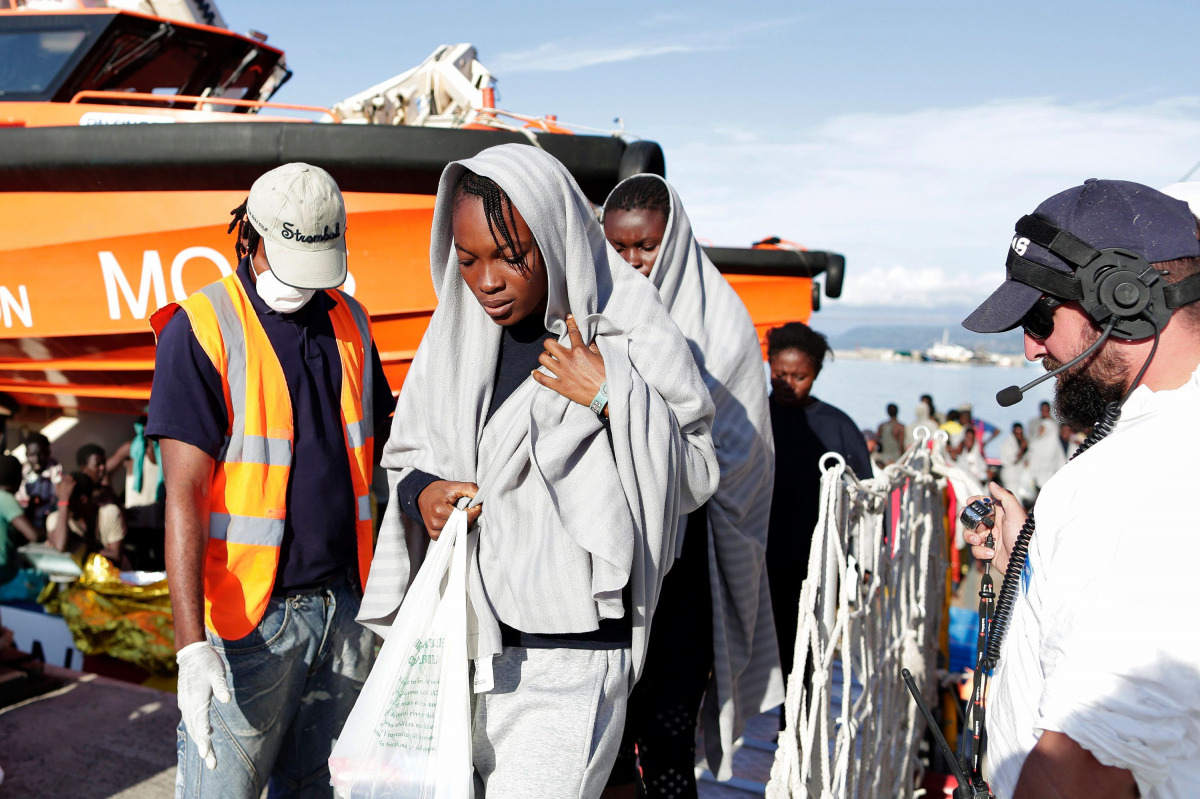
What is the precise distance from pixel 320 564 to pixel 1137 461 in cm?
144

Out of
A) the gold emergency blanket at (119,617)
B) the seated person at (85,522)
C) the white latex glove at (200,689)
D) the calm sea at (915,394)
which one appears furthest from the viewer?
the calm sea at (915,394)

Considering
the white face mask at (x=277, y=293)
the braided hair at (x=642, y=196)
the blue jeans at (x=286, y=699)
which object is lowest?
the blue jeans at (x=286, y=699)

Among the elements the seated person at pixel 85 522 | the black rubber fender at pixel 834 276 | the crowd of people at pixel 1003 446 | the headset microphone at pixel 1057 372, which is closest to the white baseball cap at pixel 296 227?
the headset microphone at pixel 1057 372

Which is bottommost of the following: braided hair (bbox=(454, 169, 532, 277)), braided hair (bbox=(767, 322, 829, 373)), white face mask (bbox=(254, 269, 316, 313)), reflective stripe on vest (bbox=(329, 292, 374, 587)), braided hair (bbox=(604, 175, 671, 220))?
reflective stripe on vest (bbox=(329, 292, 374, 587))

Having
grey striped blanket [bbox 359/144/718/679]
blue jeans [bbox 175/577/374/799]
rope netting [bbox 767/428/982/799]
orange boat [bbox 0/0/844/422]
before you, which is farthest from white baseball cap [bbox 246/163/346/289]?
orange boat [bbox 0/0/844/422]

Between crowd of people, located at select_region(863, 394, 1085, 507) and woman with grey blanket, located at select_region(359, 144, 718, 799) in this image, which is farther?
crowd of people, located at select_region(863, 394, 1085, 507)

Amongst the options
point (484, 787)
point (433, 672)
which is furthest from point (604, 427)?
point (484, 787)

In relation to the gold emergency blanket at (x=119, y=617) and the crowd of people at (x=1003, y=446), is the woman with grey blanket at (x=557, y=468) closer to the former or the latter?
the gold emergency blanket at (x=119, y=617)

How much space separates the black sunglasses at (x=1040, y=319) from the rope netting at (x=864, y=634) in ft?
2.41

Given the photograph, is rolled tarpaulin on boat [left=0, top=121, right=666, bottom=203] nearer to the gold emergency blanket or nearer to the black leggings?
the gold emergency blanket

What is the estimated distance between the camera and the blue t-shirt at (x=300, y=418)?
158 cm

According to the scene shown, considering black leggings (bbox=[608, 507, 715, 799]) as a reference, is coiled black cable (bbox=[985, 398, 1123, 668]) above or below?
above

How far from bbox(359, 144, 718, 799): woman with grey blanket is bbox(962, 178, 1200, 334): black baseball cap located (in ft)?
1.58

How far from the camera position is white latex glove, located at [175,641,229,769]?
1504 millimetres
